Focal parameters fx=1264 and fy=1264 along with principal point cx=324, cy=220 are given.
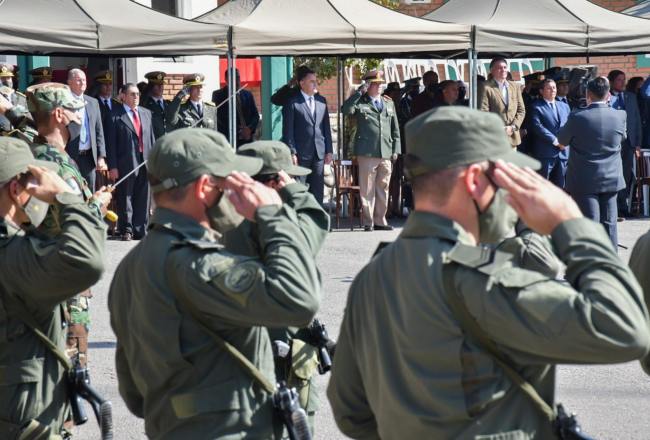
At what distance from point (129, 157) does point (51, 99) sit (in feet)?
29.2

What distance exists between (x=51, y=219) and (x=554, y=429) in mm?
2820

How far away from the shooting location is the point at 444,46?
1582cm

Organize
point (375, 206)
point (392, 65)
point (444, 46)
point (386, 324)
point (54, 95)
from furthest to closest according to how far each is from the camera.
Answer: point (392, 65) → point (375, 206) → point (444, 46) → point (54, 95) → point (386, 324)

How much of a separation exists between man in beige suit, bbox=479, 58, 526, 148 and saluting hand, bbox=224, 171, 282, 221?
13.8 meters

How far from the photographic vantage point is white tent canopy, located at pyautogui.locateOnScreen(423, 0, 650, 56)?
1594cm

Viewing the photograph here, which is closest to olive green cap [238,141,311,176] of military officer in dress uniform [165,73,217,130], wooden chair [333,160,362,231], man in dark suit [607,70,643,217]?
military officer in dress uniform [165,73,217,130]

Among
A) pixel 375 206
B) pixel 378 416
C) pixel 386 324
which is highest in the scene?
pixel 386 324

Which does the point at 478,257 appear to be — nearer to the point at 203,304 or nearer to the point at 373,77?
the point at 203,304

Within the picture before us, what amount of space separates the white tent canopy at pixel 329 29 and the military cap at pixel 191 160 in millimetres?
10896

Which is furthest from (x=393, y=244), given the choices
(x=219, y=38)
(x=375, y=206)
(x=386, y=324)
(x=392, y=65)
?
(x=392, y=65)

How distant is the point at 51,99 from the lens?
7168 mm

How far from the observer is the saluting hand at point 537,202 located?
3051 mm

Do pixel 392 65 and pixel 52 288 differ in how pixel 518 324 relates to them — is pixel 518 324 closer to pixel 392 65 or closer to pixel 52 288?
pixel 52 288

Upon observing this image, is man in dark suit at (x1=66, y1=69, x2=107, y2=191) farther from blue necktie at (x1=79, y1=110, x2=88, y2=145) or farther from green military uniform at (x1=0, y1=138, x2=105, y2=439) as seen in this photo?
green military uniform at (x1=0, y1=138, x2=105, y2=439)
